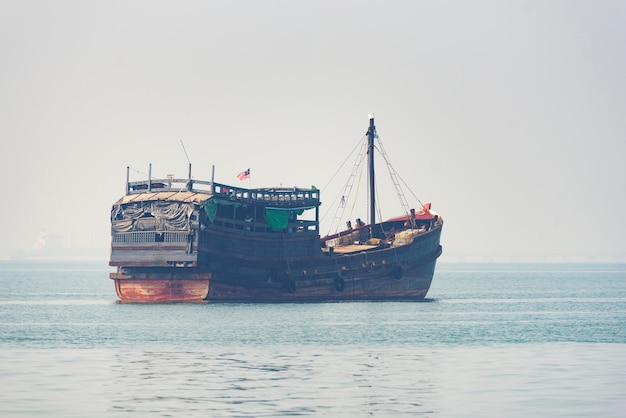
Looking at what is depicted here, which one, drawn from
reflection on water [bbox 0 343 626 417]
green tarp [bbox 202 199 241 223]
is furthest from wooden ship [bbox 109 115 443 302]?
reflection on water [bbox 0 343 626 417]

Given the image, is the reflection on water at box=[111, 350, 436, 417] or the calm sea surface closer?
the reflection on water at box=[111, 350, 436, 417]

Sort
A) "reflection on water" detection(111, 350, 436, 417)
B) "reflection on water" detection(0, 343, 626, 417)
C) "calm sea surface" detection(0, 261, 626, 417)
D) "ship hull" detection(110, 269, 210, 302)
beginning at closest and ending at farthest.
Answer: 1. "reflection on water" detection(0, 343, 626, 417)
2. "reflection on water" detection(111, 350, 436, 417)
3. "calm sea surface" detection(0, 261, 626, 417)
4. "ship hull" detection(110, 269, 210, 302)

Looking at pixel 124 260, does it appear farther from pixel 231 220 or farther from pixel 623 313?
pixel 623 313

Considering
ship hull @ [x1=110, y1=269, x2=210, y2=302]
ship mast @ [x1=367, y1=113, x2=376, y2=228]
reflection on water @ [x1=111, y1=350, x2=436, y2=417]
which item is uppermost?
ship mast @ [x1=367, y1=113, x2=376, y2=228]

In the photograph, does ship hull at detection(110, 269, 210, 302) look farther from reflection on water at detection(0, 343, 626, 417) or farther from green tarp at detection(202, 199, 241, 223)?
reflection on water at detection(0, 343, 626, 417)

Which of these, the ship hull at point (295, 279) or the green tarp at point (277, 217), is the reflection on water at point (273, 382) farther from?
the green tarp at point (277, 217)

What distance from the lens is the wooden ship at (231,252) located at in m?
67.9

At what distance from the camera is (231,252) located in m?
69.1

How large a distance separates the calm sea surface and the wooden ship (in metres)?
1.64

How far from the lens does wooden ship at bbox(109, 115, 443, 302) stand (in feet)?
223

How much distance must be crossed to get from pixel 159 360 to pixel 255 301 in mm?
28948

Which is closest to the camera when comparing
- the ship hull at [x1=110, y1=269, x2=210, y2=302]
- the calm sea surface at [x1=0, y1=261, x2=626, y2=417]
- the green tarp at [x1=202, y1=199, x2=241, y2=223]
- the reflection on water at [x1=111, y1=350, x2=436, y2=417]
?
the reflection on water at [x1=111, y1=350, x2=436, y2=417]

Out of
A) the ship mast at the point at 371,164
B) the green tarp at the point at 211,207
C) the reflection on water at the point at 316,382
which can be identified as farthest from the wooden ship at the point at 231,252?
the reflection on water at the point at 316,382

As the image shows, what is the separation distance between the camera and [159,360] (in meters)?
42.6
